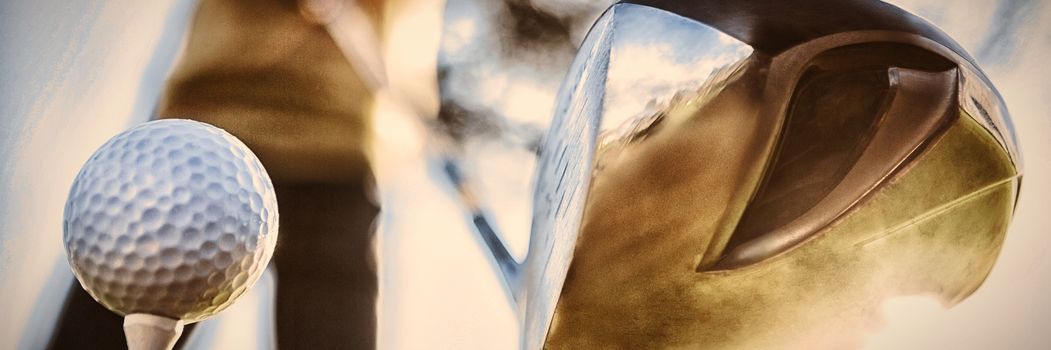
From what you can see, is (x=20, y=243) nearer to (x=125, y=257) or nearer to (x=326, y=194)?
(x=326, y=194)

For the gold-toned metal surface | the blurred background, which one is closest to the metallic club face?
the gold-toned metal surface

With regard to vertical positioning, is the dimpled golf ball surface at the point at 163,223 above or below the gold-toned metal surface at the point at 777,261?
above


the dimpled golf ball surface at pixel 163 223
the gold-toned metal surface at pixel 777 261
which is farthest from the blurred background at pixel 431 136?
the dimpled golf ball surface at pixel 163 223

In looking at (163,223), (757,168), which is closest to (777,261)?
(757,168)

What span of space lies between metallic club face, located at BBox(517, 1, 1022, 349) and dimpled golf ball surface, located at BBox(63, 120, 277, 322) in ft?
0.58

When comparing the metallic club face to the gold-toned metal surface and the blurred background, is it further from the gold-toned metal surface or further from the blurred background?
the blurred background

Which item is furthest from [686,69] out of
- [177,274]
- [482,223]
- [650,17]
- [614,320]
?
[482,223]

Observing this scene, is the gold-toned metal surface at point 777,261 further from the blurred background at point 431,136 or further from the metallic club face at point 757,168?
the blurred background at point 431,136

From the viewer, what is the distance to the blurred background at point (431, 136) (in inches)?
28.6

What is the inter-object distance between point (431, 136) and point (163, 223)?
0.47 metres

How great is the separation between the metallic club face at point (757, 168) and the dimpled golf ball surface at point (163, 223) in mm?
176

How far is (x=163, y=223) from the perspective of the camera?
Result: 39 centimetres

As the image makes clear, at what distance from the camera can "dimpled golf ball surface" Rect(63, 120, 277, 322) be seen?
1.29 feet

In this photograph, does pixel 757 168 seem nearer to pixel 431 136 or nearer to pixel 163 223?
pixel 163 223
